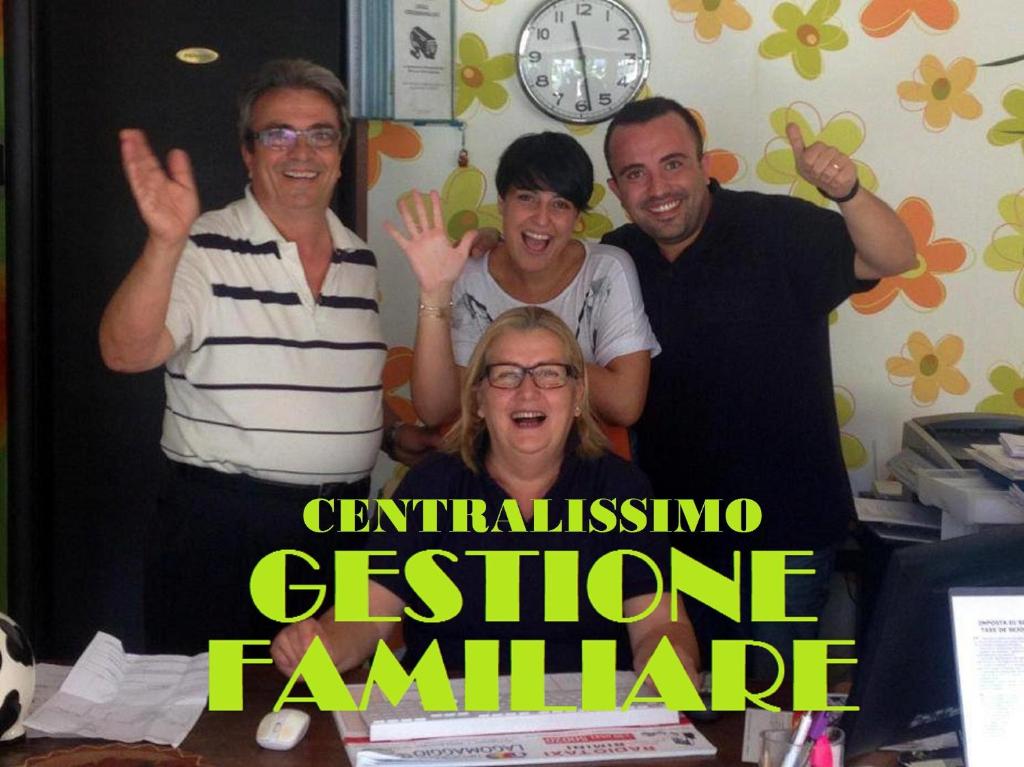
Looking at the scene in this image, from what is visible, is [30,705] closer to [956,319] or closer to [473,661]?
[473,661]

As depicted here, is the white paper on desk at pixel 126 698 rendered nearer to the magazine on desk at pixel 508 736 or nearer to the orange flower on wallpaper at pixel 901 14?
the magazine on desk at pixel 508 736

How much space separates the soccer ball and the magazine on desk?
1.38 ft

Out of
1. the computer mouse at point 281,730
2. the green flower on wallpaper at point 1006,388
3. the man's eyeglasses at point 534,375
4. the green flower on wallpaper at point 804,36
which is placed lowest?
the computer mouse at point 281,730

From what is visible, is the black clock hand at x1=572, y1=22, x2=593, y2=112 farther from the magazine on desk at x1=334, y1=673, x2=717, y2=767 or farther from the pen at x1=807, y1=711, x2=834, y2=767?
the pen at x1=807, y1=711, x2=834, y2=767

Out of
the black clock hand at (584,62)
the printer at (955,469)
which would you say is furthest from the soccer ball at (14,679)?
the black clock hand at (584,62)

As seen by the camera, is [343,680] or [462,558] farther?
[462,558]

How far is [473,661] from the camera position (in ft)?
6.21

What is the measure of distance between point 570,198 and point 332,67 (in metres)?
1.17

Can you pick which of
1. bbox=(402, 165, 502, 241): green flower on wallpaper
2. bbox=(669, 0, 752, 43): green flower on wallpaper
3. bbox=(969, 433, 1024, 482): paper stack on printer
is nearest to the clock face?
bbox=(669, 0, 752, 43): green flower on wallpaper

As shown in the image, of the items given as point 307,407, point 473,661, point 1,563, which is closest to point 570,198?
point 307,407

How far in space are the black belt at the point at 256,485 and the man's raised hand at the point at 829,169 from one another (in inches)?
43.6

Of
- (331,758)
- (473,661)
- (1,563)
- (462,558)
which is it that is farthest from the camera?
(1,563)

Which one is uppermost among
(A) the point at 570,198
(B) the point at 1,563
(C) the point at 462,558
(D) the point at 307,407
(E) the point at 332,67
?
(E) the point at 332,67

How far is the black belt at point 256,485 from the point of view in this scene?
241 centimetres
